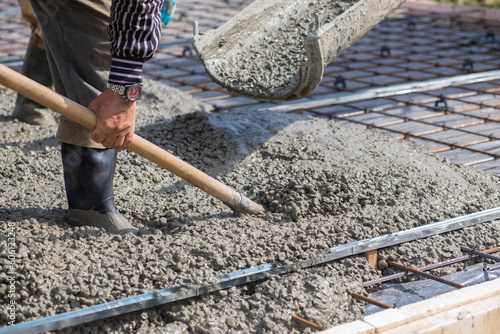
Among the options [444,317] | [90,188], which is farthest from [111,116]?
[444,317]

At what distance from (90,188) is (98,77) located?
1.24ft

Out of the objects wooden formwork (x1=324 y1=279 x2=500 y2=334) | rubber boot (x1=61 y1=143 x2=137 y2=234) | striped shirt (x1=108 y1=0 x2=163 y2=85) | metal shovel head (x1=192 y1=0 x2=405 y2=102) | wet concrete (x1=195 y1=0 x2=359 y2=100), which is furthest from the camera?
wet concrete (x1=195 y1=0 x2=359 y2=100)

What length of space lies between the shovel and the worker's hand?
0.08 ft

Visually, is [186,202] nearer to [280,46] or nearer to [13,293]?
[13,293]

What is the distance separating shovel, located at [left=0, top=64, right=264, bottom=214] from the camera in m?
1.70

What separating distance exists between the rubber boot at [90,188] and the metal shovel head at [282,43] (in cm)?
85

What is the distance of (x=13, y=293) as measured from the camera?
1.62m

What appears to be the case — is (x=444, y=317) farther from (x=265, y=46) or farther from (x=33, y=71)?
(x=33, y=71)

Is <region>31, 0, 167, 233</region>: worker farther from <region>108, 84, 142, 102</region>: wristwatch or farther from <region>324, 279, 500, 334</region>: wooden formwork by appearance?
<region>324, 279, 500, 334</region>: wooden formwork

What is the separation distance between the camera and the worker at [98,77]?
1.72 m

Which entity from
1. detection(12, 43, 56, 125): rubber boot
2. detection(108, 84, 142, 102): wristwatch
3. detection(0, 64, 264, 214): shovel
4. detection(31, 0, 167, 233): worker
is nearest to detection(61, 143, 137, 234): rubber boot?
detection(31, 0, 167, 233): worker

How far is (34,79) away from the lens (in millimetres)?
3117

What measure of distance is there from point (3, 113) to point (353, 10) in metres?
1.94

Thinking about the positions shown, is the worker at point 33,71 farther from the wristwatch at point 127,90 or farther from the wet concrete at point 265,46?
the wristwatch at point 127,90
